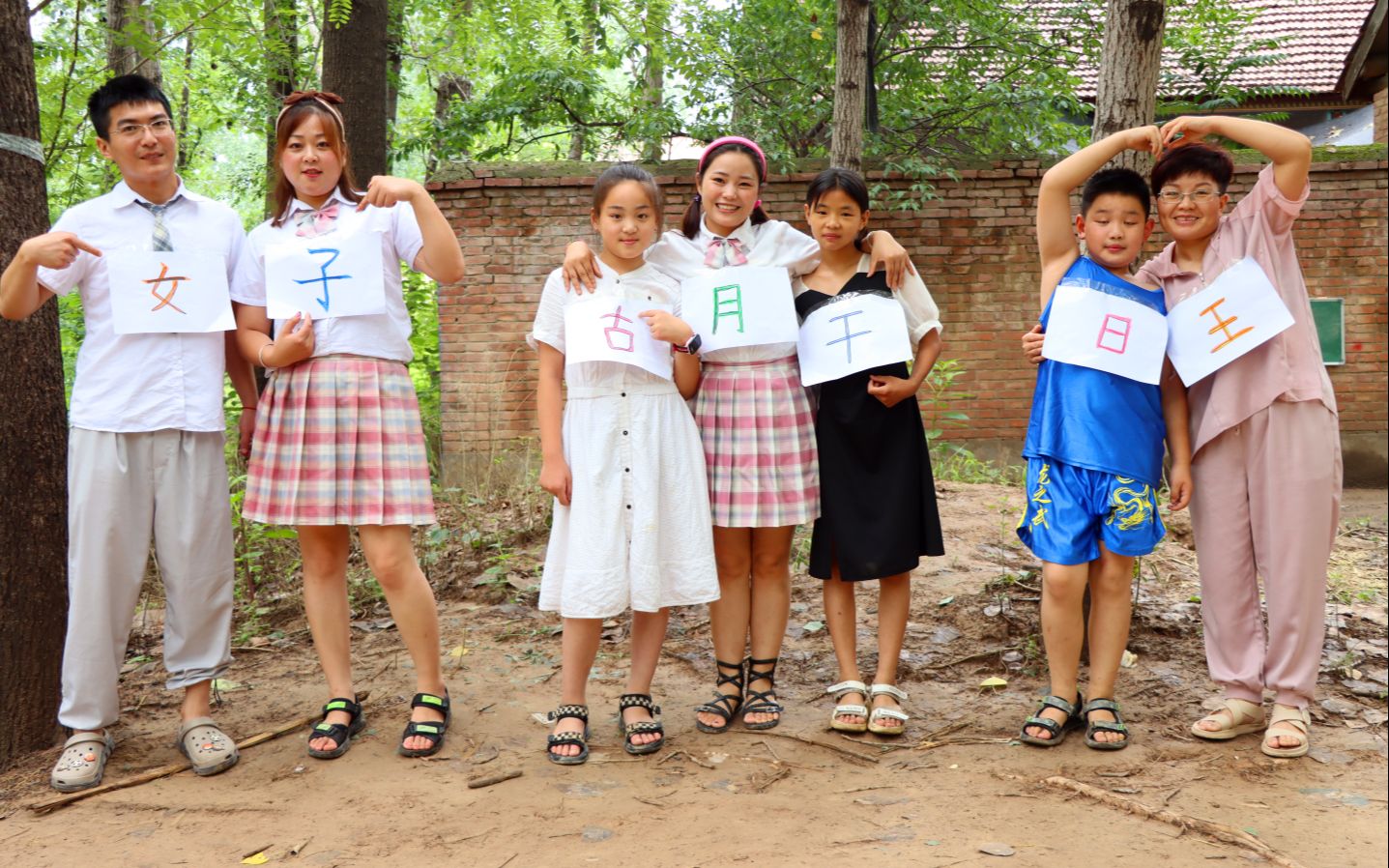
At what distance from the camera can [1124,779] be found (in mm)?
3193

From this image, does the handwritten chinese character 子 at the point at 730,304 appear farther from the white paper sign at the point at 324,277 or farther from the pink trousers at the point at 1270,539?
the pink trousers at the point at 1270,539

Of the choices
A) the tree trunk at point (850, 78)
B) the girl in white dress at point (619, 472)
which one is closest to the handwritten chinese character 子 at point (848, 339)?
the girl in white dress at point (619, 472)

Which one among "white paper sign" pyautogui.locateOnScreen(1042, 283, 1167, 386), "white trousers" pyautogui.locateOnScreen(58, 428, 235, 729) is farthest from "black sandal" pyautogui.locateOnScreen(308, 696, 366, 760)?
"white paper sign" pyautogui.locateOnScreen(1042, 283, 1167, 386)

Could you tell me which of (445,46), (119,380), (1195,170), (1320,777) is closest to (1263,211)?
(1195,170)

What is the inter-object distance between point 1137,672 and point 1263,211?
172 centimetres

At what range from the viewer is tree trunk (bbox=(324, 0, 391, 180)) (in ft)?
23.8

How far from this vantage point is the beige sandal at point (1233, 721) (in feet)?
11.3

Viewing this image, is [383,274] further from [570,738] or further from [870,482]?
[870,482]

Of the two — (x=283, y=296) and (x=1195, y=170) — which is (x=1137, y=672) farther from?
(x=283, y=296)

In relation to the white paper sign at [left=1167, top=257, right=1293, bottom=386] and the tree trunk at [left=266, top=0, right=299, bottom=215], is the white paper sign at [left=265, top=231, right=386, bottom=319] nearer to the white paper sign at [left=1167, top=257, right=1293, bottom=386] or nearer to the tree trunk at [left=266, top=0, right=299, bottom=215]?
the white paper sign at [left=1167, top=257, right=1293, bottom=386]

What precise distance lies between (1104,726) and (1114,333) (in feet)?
3.85

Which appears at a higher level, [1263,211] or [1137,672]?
[1263,211]

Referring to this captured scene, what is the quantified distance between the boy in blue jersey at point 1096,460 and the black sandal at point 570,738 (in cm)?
→ 135

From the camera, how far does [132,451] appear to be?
3.37 metres
